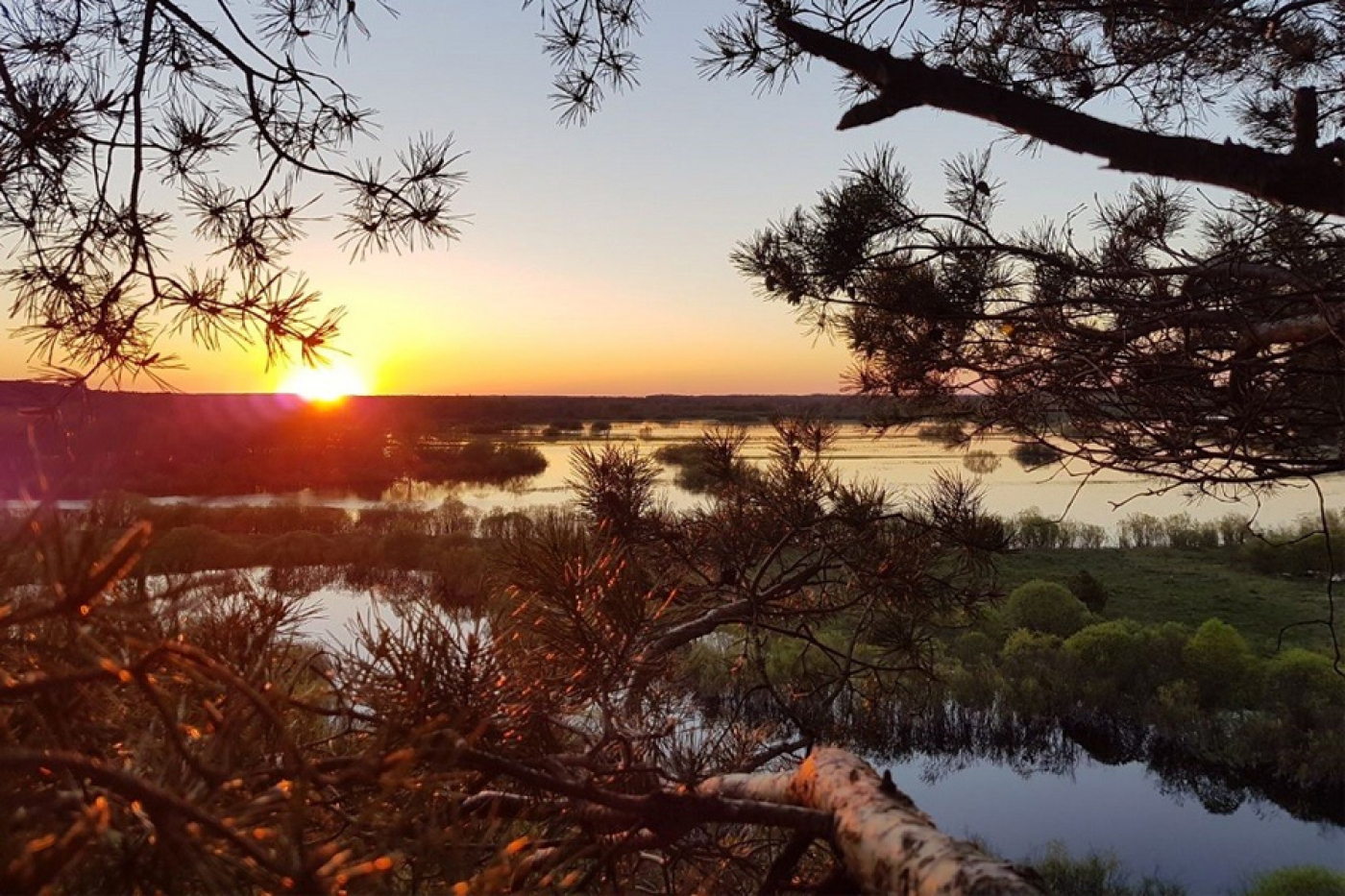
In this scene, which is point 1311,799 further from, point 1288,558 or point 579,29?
point 579,29

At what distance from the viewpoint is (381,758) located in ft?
1.24

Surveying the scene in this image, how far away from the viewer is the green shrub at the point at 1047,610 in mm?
7555

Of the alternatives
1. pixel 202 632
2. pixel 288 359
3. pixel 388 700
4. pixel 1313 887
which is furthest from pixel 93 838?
pixel 1313 887

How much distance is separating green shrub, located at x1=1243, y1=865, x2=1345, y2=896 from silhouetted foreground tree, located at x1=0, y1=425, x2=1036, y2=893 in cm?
430

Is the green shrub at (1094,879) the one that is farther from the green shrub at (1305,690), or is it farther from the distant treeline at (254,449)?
the distant treeline at (254,449)

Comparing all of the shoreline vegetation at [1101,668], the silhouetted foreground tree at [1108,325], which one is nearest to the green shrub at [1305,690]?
the shoreline vegetation at [1101,668]

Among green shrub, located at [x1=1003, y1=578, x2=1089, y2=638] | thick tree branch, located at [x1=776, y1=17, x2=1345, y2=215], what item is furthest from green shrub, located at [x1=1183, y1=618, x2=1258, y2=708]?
thick tree branch, located at [x1=776, y1=17, x2=1345, y2=215]

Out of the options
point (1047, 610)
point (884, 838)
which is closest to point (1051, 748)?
point (1047, 610)

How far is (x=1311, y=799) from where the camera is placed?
568 cm

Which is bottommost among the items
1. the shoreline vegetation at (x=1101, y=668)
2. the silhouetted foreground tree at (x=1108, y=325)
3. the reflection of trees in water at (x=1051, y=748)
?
the reflection of trees in water at (x=1051, y=748)

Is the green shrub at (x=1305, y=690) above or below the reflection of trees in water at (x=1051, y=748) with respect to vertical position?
above

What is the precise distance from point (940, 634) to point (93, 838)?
8020 mm

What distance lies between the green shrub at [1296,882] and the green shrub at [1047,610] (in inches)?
109

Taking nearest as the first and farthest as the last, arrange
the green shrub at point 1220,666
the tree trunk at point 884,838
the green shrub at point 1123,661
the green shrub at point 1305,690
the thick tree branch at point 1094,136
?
1. the tree trunk at point 884,838
2. the thick tree branch at point 1094,136
3. the green shrub at point 1305,690
4. the green shrub at point 1220,666
5. the green shrub at point 1123,661
